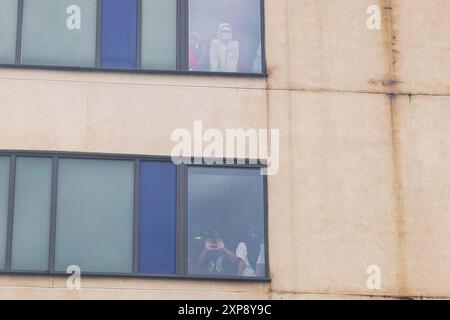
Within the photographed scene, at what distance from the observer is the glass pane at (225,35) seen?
22812mm

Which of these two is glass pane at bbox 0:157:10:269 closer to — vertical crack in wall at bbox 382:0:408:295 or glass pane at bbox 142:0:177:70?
glass pane at bbox 142:0:177:70

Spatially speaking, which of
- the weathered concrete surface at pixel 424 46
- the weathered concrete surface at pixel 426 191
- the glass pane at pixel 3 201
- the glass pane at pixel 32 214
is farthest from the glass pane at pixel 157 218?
the weathered concrete surface at pixel 424 46

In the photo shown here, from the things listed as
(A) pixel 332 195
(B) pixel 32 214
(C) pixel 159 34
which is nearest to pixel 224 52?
(C) pixel 159 34

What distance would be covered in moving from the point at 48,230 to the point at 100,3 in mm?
4238

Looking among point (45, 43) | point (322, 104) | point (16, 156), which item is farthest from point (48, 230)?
point (322, 104)

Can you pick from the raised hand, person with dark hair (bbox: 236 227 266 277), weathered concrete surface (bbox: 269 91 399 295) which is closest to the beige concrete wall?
weathered concrete surface (bbox: 269 91 399 295)

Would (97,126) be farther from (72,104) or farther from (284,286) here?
(284,286)

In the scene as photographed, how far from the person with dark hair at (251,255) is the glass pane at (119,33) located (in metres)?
3.66

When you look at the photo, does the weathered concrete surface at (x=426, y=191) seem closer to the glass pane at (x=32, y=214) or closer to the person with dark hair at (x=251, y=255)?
the person with dark hair at (x=251, y=255)

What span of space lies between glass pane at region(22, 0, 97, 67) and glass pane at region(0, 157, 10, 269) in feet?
6.34

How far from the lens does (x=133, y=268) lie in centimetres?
2147

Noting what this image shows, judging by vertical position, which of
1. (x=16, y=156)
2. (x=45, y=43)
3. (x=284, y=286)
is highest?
(x=45, y=43)

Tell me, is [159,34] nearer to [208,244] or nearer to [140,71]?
[140,71]

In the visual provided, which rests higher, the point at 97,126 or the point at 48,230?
the point at 97,126
